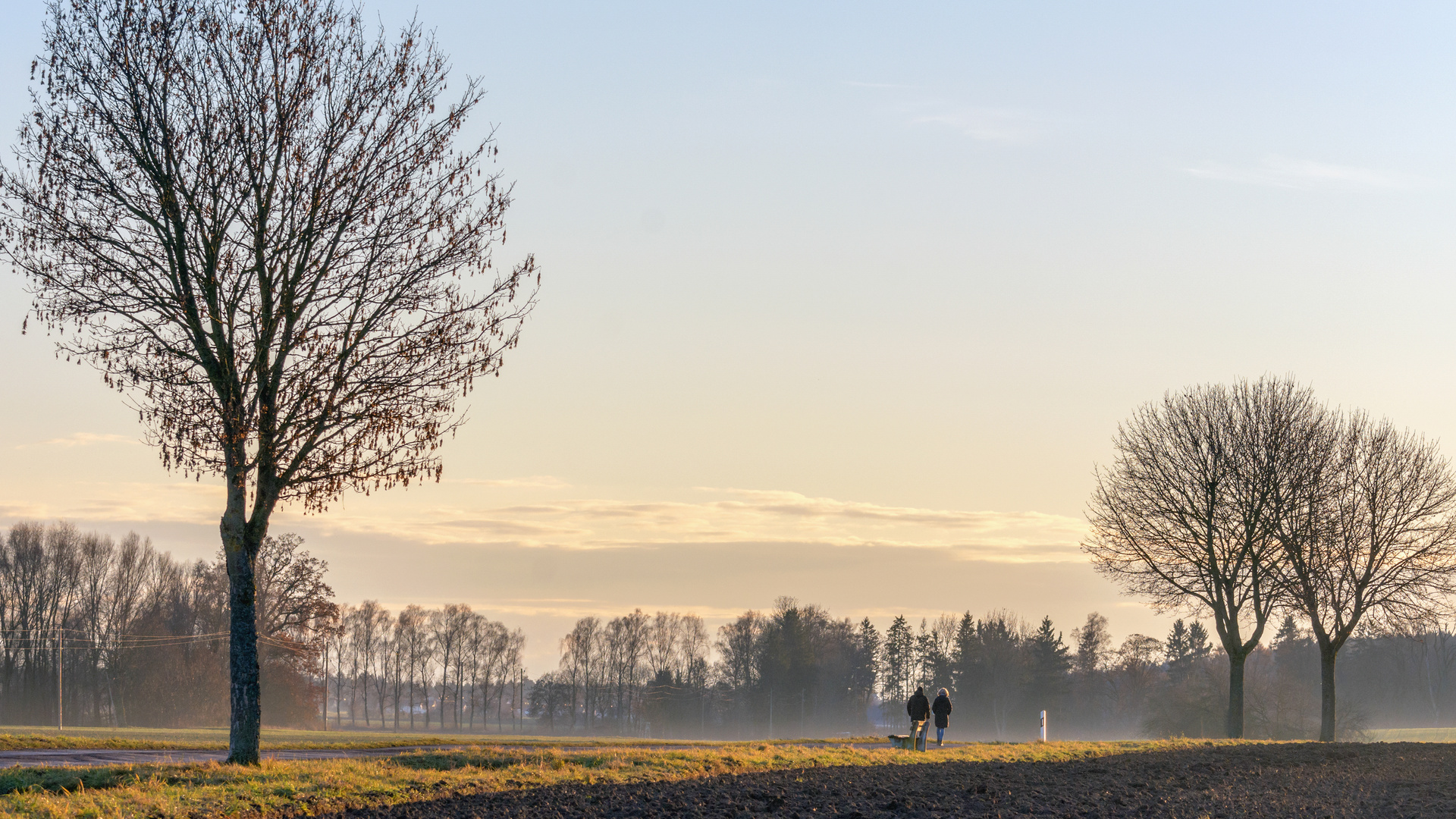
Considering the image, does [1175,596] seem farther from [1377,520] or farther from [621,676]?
[621,676]

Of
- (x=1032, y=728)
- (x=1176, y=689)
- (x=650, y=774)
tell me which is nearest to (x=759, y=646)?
(x=1032, y=728)

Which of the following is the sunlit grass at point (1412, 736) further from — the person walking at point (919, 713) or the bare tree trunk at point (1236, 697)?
the person walking at point (919, 713)

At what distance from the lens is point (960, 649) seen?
118500 millimetres

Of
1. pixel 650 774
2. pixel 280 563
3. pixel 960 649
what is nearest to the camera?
pixel 650 774

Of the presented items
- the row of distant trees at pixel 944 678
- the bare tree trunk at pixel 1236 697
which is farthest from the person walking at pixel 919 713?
the row of distant trees at pixel 944 678

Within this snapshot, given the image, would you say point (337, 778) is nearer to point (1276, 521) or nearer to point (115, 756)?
point (115, 756)

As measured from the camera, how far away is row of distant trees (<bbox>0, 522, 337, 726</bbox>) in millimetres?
74062

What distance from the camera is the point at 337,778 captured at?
15.5 m

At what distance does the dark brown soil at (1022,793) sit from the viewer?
14000mm

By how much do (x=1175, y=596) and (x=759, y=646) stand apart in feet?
260

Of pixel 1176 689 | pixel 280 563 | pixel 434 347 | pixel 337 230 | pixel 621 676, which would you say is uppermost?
pixel 337 230

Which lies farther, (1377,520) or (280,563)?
(280,563)

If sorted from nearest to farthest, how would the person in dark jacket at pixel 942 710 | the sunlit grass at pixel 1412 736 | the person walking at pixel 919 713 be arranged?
1. the person walking at pixel 919 713
2. the person in dark jacket at pixel 942 710
3. the sunlit grass at pixel 1412 736

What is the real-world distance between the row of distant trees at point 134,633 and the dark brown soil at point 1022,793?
61.3m
